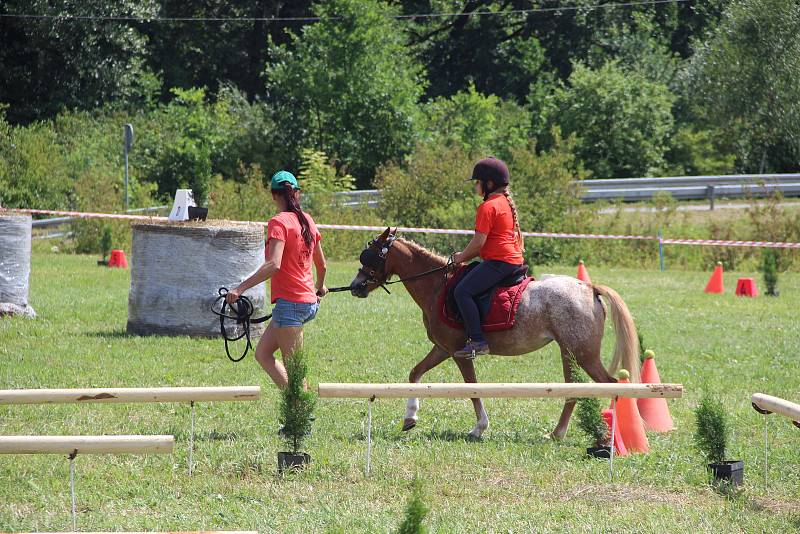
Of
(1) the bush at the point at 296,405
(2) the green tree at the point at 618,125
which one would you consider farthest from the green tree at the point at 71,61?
(1) the bush at the point at 296,405

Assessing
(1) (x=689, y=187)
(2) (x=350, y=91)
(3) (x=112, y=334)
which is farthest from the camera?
(2) (x=350, y=91)

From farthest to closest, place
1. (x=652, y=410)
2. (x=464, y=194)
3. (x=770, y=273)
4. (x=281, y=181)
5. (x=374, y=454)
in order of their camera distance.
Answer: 1. (x=464, y=194)
2. (x=770, y=273)
3. (x=652, y=410)
4. (x=281, y=181)
5. (x=374, y=454)

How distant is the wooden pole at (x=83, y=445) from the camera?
251 inches

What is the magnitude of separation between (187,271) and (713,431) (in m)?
7.91

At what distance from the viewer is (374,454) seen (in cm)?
815

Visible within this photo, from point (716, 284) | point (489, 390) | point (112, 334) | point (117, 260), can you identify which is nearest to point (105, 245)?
point (117, 260)

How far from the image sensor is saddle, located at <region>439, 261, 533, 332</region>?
900 cm

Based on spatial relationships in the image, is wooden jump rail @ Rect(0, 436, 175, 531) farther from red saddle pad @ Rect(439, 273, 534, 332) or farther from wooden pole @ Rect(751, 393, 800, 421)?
wooden pole @ Rect(751, 393, 800, 421)

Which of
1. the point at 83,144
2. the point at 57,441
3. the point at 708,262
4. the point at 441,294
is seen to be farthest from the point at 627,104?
the point at 57,441

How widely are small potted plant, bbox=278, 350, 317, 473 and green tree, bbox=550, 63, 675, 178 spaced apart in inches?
1164

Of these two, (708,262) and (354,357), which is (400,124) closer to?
(708,262)

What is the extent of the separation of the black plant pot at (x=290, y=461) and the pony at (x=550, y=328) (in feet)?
5.71

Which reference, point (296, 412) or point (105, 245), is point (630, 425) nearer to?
point (296, 412)

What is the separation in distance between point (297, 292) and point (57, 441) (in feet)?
9.03
